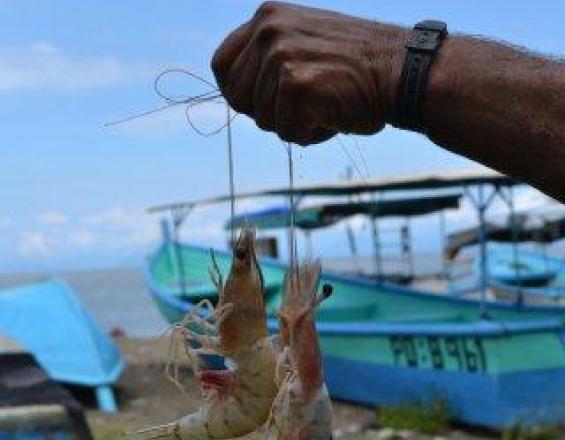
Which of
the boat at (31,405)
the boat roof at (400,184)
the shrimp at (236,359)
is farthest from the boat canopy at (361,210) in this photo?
the shrimp at (236,359)

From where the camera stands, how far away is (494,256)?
23.4m

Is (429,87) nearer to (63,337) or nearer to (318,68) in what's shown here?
(318,68)

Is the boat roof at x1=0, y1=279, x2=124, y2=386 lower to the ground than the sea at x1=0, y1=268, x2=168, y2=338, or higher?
higher

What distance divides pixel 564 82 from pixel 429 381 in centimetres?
1130

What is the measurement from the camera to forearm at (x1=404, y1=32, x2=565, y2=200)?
1.73 meters

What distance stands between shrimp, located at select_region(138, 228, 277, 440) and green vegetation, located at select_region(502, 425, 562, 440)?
9708 millimetres

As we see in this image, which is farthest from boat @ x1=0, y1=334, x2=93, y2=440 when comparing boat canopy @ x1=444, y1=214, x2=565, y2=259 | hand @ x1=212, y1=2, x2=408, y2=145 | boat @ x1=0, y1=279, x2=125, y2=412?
boat canopy @ x1=444, y1=214, x2=565, y2=259

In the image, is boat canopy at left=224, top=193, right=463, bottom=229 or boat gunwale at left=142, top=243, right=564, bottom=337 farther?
boat canopy at left=224, top=193, right=463, bottom=229

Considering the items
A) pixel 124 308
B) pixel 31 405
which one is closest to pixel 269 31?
pixel 31 405

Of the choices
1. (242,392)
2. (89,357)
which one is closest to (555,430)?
(89,357)

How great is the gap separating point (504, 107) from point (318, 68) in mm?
310

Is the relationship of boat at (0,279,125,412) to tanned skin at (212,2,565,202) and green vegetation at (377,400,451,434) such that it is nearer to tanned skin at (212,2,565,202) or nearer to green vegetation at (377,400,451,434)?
green vegetation at (377,400,451,434)

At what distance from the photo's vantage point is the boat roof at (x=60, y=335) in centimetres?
1494

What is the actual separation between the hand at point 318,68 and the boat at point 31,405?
400cm
